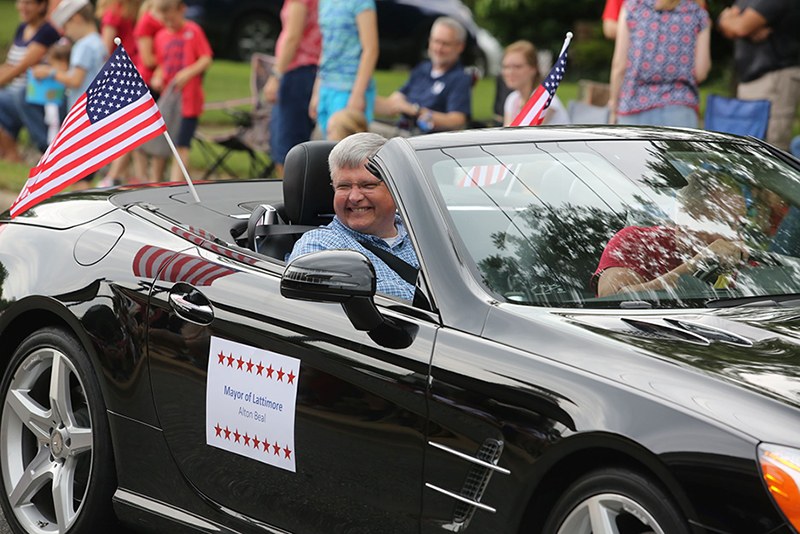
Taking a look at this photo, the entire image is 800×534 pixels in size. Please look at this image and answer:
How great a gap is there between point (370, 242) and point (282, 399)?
0.89 meters

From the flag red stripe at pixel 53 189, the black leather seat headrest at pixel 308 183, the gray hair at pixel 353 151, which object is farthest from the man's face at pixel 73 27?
the gray hair at pixel 353 151

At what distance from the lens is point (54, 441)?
418cm

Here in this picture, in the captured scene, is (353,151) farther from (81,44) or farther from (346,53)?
(81,44)

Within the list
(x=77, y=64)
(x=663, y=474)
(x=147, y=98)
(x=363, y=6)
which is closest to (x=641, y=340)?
(x=663, y=474)

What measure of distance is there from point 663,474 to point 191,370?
167cm

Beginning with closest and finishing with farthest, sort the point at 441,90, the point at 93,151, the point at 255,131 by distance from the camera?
the point at 93,151
the point at 441,90
the point at 255,131

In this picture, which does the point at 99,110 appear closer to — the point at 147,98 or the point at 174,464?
the point at 147,98

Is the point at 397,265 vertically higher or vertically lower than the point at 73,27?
higher

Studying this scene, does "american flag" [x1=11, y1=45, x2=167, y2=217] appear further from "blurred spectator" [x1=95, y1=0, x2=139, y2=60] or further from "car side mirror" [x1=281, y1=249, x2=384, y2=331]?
"blurred spectator" [x1=95, y1=0, x2=139, y2=60]

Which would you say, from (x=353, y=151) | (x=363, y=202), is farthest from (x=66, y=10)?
(x=363, y=202)

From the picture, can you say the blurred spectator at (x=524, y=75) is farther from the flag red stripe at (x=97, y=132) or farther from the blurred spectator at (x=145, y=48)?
the flag red stripe at (x=97, y=132)

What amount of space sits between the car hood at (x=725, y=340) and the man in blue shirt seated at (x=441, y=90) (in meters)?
6.55

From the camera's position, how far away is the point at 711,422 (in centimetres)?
241

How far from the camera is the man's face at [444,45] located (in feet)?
30.4
